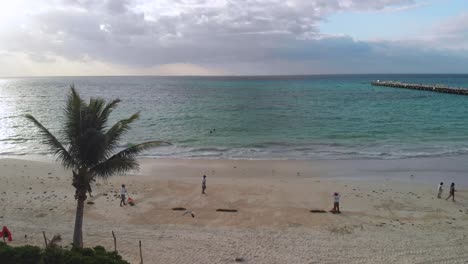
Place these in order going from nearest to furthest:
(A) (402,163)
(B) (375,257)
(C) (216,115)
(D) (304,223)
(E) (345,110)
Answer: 1. (B) (375,257)
2. (D) (304,223)
3. (A) (402,163)
4. (C) (216,115)
5. (E) (345,110)

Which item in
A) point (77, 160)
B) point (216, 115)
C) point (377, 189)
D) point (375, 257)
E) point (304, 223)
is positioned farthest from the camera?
point (216, 115)

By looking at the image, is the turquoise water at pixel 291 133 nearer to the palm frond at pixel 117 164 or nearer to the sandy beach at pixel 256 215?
the sandy beach at pixel 256 215

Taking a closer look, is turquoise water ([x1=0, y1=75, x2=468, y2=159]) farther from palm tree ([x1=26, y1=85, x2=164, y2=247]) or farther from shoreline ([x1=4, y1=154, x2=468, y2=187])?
palm tree ([x1=26, y1=85, x2=164, y2=247])

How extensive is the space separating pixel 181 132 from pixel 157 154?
1205 cm

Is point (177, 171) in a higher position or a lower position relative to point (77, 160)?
lower

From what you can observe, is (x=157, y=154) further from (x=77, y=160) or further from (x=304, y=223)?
(x=77, y=160)

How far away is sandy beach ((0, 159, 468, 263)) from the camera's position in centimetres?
1462

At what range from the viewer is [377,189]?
2322 cm

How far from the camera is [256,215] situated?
736 inches

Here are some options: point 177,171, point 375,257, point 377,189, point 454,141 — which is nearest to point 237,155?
point 177,171

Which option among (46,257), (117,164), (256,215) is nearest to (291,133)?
(256,215)

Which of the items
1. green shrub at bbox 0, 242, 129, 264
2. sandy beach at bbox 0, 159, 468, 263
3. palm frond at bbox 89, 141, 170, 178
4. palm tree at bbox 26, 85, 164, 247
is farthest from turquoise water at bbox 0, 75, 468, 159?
green shrub at bbox 0, 242, 129, 264

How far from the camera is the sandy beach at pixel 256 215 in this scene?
576 inches

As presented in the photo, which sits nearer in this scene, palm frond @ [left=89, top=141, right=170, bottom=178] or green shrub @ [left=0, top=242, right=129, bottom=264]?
green shrub @ [left=0, top=242, right=129, bottom=264]
